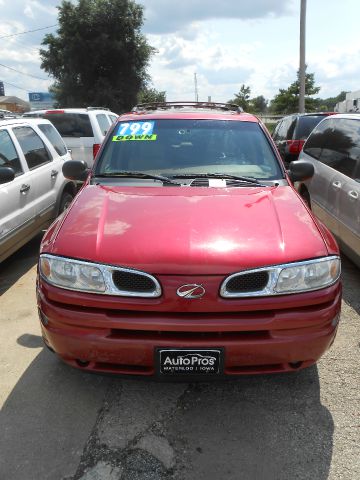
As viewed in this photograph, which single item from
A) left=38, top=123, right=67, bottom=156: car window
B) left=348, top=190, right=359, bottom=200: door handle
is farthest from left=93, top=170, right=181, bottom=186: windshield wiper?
left=38, top=123, right=67, bottom=156: car window

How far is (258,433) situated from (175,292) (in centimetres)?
97

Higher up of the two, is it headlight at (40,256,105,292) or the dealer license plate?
headlight at (40,256,105,292)

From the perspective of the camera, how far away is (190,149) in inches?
152

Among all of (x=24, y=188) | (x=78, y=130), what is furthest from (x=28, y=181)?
(x=78, y=130)

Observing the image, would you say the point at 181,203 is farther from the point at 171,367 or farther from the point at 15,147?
the point at 15,147

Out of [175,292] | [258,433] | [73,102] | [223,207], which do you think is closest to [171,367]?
[175,292]

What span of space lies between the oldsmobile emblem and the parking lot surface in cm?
58

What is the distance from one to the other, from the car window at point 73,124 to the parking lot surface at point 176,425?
263 inches

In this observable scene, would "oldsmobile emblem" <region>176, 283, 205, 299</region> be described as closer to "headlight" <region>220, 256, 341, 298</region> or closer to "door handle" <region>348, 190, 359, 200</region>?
"headlight" <region>220, 256, 341, 298</region>

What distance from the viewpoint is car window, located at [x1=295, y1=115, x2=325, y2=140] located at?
10.4 metres

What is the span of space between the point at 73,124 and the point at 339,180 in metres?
6.11

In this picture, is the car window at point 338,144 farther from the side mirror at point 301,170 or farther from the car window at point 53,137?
the car window at point 53,137

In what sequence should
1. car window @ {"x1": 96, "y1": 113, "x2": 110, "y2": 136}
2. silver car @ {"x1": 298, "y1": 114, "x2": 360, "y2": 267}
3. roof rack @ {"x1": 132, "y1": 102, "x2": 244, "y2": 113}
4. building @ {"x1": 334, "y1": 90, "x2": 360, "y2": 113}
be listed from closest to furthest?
silver car @ {"x1": 298, "y1": 114, "x2": 360, "y2": 267} → roof rack @ {"x1": 132, "y1": 102, "x2": 244, "y2": 113} → car window @ {"x1": 96, "y1": 113, "x2": 110, "y2": 136} → building @ {"x1": 334, "y1": 90, "x2": 360, "y2": 113}

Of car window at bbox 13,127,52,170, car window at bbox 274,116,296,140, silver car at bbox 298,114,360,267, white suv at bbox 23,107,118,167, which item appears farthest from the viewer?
car window at bbox 274,116,296,140
